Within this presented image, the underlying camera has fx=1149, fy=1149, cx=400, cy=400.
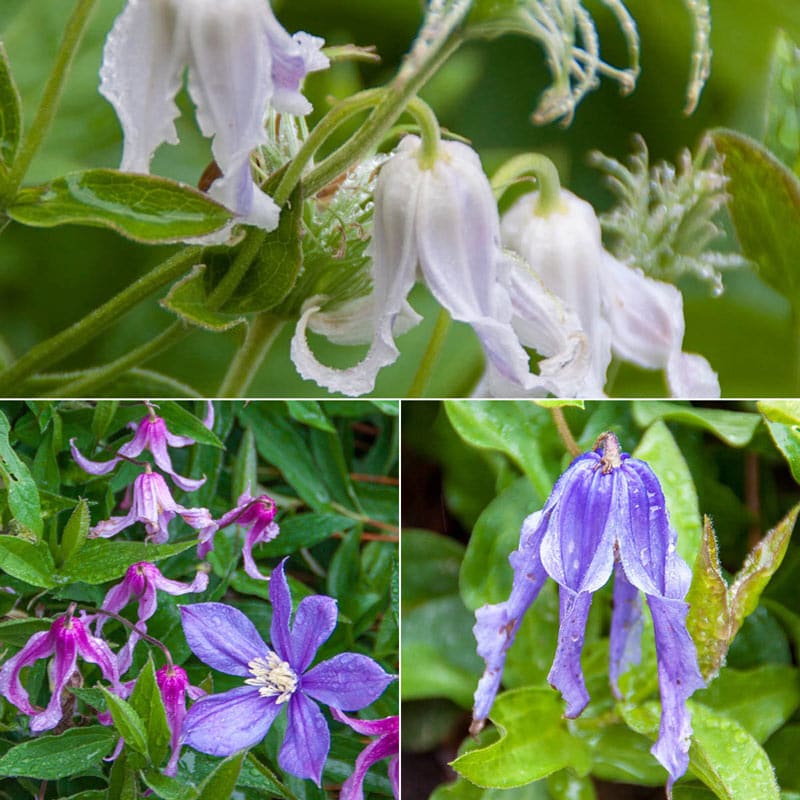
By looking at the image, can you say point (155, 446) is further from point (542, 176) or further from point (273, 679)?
point (542, 176)

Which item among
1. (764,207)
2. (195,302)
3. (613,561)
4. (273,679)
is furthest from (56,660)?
(764,207)

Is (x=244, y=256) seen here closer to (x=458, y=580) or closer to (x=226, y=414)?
(x=226, y=414)

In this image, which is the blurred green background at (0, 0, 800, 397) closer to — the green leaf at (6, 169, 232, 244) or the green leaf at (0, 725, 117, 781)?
the green leaf at (6, 169, 232, 244)

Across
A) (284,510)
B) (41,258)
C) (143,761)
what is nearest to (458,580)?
(284,510)

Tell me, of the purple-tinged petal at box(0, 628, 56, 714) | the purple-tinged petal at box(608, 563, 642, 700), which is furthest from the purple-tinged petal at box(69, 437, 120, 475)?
the purple-tinged petal at box(608, 563, 642, 700)

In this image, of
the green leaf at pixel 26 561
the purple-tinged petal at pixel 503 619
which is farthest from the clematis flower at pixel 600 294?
the green leaf at pixel 26 561

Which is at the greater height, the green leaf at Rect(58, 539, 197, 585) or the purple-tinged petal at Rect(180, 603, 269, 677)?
the green leaf at Rect(58, 539, 197, 585)
